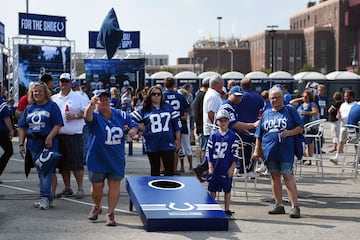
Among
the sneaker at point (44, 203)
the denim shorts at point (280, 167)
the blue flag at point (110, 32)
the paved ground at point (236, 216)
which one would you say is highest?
the blue flag at point (110, 32)

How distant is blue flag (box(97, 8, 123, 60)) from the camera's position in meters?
11.1

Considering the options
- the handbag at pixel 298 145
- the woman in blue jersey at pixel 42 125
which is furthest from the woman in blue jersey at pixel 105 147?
the handbag at pixel 298 145

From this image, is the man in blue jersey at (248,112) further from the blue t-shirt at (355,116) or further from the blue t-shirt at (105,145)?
the blue t-shirt at (105,145)

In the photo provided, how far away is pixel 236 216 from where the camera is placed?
9.38 metres

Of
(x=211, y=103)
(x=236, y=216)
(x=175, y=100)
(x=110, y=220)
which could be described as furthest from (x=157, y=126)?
(x=175, y=100)

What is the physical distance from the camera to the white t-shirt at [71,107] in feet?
34.8

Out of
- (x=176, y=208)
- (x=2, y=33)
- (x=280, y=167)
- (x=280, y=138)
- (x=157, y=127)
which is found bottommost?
(x=176, y=208)

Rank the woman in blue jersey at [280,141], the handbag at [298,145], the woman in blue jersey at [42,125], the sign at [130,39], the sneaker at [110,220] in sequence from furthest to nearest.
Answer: the sign at [130,39] → the woman in blue jersey at [42,125] → the handbag at [298,145] → the woman in blue jersey at [280,141] → the sneaker at [110,220]

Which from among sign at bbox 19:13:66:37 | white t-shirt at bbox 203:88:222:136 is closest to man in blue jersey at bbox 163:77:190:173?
white t-shirt at bbox 203:88:222:136

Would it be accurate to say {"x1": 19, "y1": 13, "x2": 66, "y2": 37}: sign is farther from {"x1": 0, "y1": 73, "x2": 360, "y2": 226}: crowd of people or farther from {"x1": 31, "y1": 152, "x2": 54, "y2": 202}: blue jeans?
{"x1": 31, "y1": 152, "x2": 54, "y2": 202}: blue jeans

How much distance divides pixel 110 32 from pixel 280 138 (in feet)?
11.1

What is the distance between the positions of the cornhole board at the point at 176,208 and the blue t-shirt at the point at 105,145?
1.73 ft

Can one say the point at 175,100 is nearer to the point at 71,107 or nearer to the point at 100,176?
the point at 71,107

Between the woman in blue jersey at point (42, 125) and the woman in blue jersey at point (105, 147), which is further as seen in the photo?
the woman in blue jersey at point (42, 125)
